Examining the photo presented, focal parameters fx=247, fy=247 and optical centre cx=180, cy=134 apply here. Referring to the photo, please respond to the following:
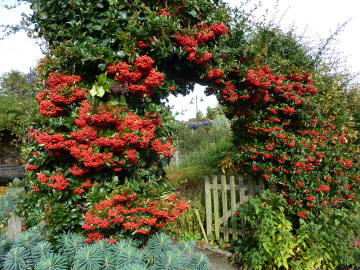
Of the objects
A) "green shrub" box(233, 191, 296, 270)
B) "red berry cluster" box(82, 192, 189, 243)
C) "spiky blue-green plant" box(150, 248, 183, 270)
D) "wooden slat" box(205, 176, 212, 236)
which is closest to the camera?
"spiky blue-green plant" box(150, 248, 183, 270)

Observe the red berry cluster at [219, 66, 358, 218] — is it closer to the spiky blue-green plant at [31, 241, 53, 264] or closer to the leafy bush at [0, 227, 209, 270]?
the leafy bush at [0, 227, 209, 270]

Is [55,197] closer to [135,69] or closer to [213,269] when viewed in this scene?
[135,69]

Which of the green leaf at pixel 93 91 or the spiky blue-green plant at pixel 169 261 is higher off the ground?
the green leaf at pixel 93 91

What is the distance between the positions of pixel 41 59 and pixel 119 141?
1045mm

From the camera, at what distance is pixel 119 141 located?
6.28ft

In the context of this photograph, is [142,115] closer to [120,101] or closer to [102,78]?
[120,101]

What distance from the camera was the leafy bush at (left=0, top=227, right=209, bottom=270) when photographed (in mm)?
1528

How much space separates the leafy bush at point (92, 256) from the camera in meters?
1.53

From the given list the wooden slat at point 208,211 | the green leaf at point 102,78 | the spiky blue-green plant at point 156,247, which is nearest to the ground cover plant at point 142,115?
the green leaf at point 102,78

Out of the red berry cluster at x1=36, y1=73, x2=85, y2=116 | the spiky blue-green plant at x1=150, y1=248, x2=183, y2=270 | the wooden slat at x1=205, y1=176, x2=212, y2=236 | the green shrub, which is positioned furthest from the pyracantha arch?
the wooden slat at x1=205, y1=176, x2=212, y2=236

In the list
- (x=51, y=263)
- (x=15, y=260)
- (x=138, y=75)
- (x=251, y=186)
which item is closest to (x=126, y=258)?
(x=51, y=263)

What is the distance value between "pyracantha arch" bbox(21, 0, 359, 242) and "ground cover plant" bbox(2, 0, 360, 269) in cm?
1

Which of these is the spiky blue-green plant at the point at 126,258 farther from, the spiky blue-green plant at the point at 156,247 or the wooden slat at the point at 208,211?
the wooden slat at the point at 208,211

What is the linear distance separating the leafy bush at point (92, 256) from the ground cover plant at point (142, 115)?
0.21m
